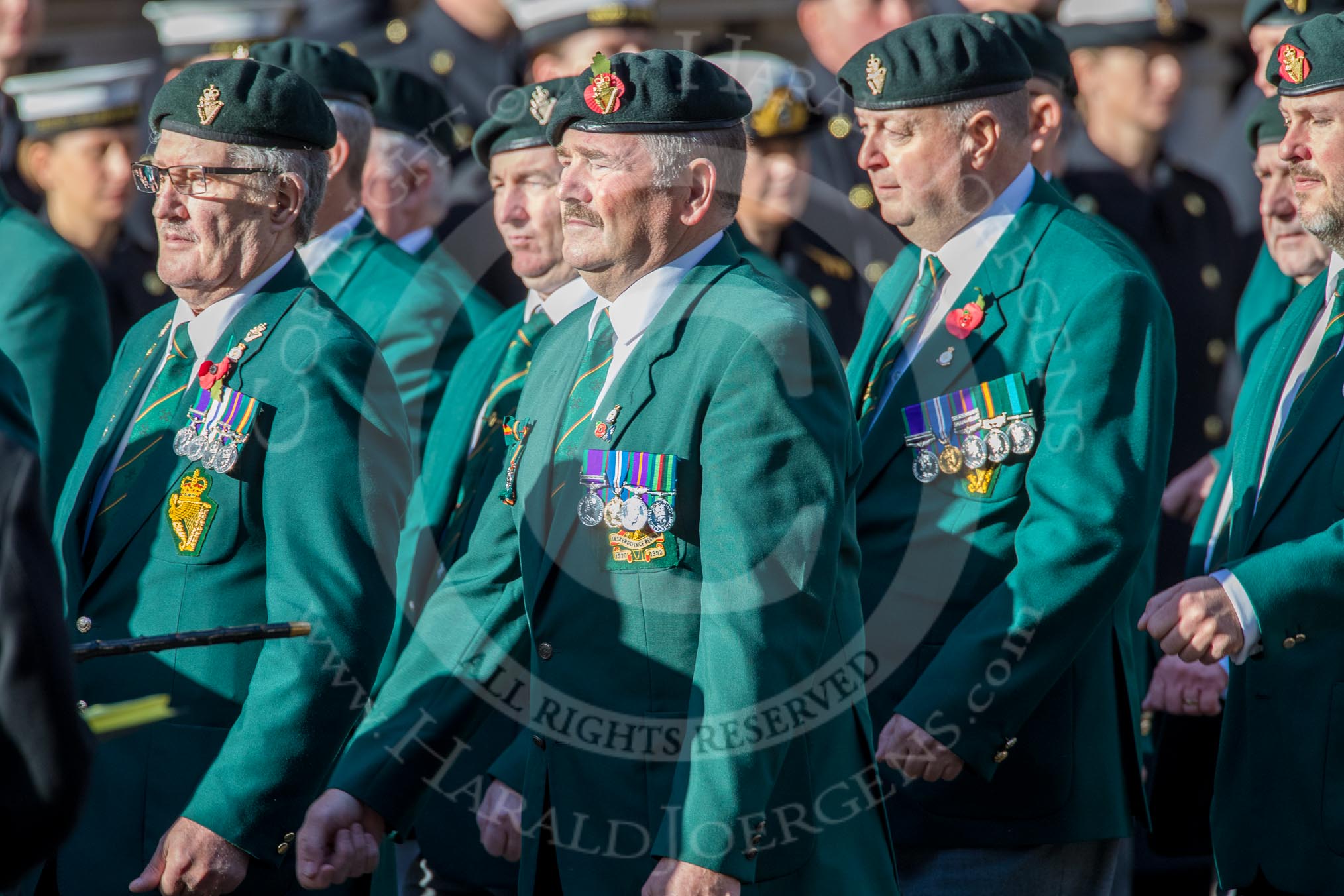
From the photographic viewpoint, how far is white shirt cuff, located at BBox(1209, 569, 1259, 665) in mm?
3256

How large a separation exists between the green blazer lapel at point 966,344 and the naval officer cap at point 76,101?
405 cm

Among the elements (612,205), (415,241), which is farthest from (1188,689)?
(415,241)

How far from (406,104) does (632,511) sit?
3075mm

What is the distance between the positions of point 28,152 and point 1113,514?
16.2 feet

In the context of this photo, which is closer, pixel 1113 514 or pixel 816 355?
pixel 816 355

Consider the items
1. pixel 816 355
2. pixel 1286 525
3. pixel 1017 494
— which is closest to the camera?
pixel 816 355

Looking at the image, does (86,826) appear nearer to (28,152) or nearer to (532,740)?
(532,740)

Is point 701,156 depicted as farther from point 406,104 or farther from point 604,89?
point 406,104

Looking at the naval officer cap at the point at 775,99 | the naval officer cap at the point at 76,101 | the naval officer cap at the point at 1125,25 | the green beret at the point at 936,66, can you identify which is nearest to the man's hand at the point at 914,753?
the green beret at the point at 936,66

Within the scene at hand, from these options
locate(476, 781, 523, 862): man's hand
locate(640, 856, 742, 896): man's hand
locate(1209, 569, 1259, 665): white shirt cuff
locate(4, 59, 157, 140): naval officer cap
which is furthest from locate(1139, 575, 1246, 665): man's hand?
locate(4, 59, 157, 140): naval officer cap

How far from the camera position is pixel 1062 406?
362 centimetres

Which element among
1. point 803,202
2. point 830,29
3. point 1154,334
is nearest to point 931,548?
point 1154,334

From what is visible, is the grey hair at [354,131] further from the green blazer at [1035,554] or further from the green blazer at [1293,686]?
the green blazer at [1293,686]

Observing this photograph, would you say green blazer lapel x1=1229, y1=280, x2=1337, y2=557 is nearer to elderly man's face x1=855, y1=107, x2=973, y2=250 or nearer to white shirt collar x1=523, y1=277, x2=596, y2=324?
elderly man's face x1=855, y1=107, x2=973, y2=250
